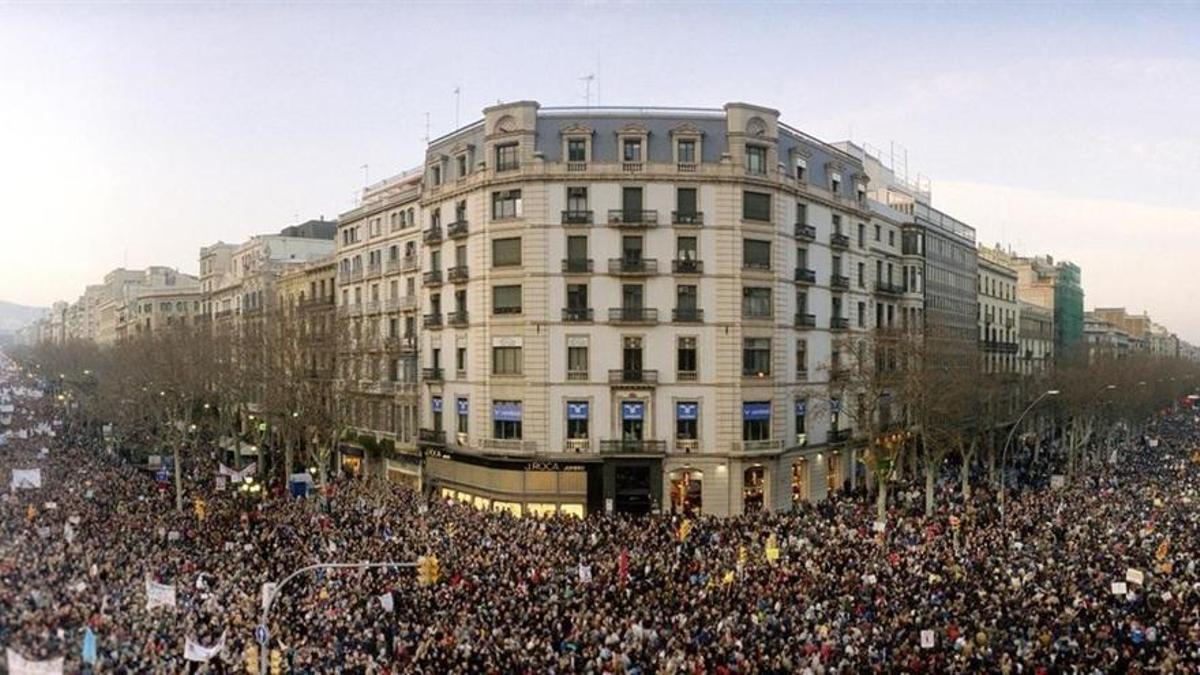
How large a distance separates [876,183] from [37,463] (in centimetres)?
6253

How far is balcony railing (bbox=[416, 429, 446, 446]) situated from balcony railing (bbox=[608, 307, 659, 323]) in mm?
12674

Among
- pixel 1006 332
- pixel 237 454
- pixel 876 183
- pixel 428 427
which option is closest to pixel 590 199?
pixel 428 427

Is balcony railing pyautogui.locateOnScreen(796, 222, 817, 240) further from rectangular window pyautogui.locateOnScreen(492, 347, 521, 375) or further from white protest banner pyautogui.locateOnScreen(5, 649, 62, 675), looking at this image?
white protest banner pyautogui.locateOnScreen(5, 649, 62, 675)

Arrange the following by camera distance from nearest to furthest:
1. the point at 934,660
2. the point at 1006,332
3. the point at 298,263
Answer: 1. the point at 934,660
2. the point at 298,263
3. the point at 1006,332

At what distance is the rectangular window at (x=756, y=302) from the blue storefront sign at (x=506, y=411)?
12865 millimetres

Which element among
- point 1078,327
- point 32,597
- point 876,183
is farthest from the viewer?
point 1078,327

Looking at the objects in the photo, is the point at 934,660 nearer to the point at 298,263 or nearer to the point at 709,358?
the point at 709,358

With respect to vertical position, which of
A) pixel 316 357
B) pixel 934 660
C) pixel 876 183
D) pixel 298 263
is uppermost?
pixel 876 183

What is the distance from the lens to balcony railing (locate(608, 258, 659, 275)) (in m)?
48.6

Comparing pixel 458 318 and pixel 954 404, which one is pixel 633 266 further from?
pixel 954 404

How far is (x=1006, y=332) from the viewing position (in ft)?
321

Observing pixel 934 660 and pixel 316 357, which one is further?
pixel 316 357

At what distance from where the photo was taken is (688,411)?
48.9 m

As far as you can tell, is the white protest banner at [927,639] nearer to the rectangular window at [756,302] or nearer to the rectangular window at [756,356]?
the rectangular window at [756,356]
